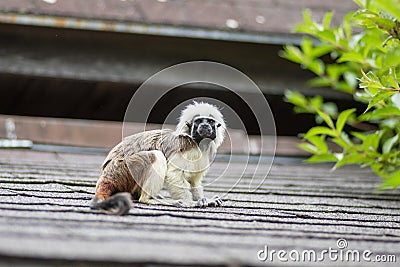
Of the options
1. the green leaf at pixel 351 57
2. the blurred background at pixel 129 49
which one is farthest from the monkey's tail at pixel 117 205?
the blurred background at pixel 129 49

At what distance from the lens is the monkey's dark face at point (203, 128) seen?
90.9 inches

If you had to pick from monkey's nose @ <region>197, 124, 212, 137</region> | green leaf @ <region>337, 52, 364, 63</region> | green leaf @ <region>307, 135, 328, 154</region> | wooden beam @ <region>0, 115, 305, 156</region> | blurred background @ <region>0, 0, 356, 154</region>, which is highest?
wooden beam @ <region>0, 115, 305, 156</region>

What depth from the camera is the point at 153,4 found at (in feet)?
13.3

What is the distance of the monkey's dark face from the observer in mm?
2309

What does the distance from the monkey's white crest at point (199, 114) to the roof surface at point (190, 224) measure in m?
0.30

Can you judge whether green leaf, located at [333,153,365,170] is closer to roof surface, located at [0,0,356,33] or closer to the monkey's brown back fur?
the monkey's brown back fur

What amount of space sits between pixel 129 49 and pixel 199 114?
71.2 inches

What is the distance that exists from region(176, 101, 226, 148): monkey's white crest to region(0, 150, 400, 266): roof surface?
298mm

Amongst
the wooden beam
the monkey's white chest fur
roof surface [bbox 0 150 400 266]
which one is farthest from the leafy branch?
the wooden beam

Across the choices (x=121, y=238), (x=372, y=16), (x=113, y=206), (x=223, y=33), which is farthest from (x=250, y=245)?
(x=223, y=33)

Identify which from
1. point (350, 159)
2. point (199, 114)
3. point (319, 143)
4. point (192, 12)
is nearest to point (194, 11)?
point (192, 12)

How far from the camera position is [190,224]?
1766 mm

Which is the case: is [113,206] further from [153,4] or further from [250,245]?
[153,4]

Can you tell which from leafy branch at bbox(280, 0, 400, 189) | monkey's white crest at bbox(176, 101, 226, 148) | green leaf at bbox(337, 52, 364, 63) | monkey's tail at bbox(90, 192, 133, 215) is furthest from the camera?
green leaf at bbox(337, 52, 364, 63)
